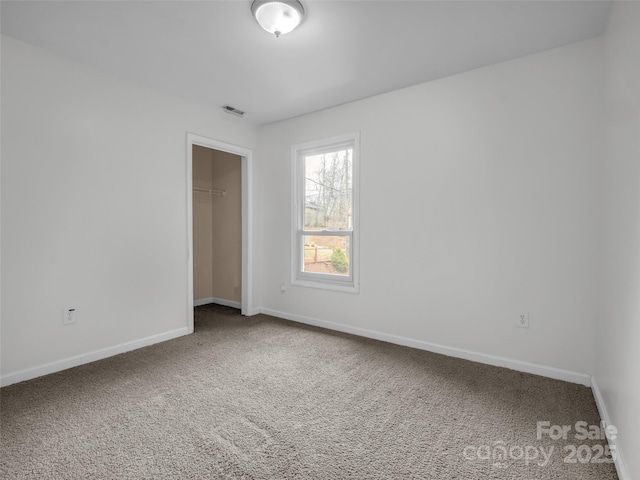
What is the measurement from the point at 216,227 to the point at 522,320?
419cm

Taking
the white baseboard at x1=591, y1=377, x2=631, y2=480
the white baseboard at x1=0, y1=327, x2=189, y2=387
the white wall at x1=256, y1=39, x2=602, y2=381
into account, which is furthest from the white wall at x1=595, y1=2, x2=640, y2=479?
the white baseboard at x1=0, y1=327, x2=189, y2=387

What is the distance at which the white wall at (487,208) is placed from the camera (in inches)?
96.3

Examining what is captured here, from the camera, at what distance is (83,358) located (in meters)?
2.81

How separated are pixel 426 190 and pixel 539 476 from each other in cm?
221

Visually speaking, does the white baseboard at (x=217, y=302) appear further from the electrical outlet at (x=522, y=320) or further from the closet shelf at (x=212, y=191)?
the electrical outlet at (x=522, y=320)

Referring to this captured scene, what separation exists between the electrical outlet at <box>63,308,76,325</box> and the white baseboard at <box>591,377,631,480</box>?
11.8 ft

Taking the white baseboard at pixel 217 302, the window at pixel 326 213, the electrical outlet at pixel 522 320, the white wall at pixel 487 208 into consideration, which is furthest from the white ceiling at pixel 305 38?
the white baseboard at pixel 217 302

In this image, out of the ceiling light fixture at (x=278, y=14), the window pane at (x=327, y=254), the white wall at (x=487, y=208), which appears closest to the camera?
the ceiling light fixture at (x=278, y=14)

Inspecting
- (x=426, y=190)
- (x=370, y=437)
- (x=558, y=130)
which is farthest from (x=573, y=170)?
(x=370, y=437)

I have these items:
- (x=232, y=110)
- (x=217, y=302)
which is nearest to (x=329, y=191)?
(x=232, y=110)

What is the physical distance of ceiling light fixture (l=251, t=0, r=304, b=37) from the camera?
2012 mm

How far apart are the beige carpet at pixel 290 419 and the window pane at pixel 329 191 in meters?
1.52

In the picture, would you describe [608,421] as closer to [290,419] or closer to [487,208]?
[487,208]

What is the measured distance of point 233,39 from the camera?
2.44 meters
